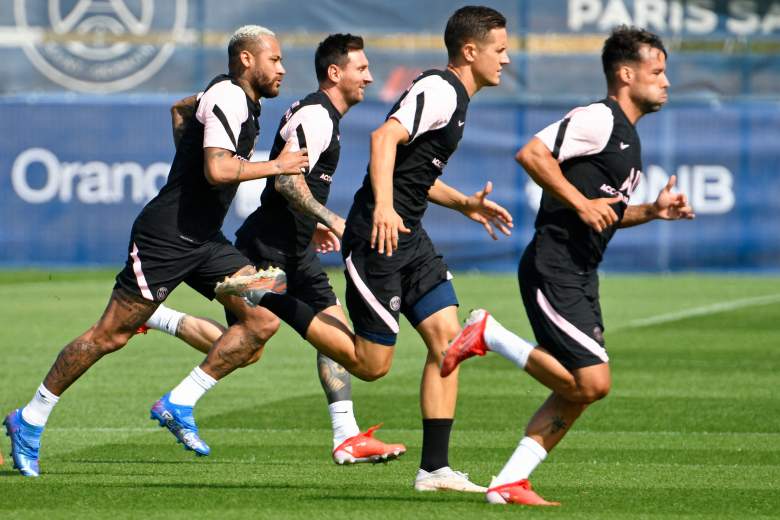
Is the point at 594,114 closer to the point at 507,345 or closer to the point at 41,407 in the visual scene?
the point at 507,345

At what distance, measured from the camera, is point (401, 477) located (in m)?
9.16

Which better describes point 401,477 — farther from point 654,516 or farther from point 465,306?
point 465,306

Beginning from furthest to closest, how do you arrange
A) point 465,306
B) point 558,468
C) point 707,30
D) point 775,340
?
point 707,30 → point 465,306 → point 775,340 → point 558,468

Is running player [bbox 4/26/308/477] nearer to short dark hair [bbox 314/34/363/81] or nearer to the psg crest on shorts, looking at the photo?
short dark hair [bbox 314/34/363/81]

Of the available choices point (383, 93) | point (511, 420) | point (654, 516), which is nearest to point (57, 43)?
point (383, 93)

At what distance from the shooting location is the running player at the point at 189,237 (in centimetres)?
912

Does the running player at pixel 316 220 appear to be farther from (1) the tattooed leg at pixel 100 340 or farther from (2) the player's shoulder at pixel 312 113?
(1) the tattooed leg at pixel 100 340

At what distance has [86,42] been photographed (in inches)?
1013

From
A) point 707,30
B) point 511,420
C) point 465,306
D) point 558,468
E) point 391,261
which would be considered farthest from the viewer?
point 707,30

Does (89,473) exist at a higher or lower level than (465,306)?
higher

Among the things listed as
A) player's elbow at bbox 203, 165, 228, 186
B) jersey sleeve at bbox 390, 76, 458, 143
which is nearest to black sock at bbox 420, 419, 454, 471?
jersey sleeve at bbox 390, 76, 458, 143

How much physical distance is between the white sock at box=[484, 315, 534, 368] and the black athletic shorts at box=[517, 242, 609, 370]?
98mm

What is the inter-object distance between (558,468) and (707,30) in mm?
16850

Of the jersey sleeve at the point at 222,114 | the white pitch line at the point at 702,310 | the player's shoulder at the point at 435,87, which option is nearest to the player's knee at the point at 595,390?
the player's shoulder at the point at 435,87
